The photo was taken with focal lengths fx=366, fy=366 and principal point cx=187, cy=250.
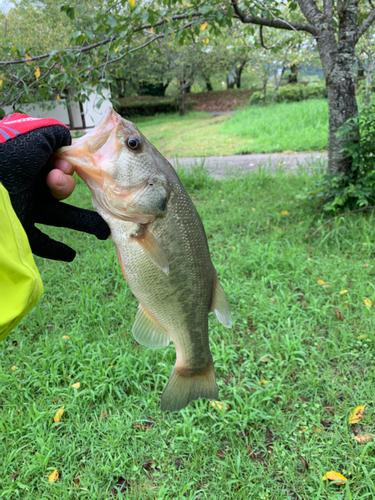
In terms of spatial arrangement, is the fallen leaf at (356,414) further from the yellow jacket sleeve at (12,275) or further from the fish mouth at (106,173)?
the yellow jacket sleeve at (12,275)

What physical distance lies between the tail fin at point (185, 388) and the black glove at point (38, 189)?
0.70 m

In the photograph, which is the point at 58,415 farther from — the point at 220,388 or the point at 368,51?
the point at 368,51

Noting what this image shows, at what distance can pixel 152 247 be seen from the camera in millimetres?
1249

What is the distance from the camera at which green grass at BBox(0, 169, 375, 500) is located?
219 centimetres

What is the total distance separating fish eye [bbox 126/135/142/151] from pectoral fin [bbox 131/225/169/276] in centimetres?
28

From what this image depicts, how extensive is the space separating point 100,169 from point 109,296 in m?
2.69

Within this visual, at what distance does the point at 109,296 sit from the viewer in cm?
376

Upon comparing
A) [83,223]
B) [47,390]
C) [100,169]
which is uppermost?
[100,169]

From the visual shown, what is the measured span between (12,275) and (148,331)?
66 cm

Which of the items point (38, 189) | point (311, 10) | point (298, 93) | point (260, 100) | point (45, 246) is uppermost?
point (311, 10)

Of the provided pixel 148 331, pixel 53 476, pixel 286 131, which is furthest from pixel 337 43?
pixel 286 131

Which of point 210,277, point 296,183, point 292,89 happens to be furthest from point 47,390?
point 292,89

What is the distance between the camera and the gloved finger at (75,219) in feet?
4.66

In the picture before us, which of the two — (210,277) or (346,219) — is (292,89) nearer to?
(346,219)
